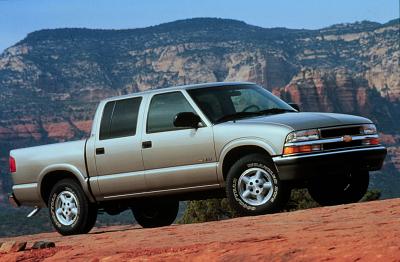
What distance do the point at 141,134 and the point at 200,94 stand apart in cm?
90

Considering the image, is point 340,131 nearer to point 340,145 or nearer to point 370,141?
point 340,145

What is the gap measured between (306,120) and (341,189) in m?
1.56

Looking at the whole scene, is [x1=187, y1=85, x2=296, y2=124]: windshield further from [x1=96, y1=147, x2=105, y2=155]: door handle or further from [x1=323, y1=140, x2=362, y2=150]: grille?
[x1=96, y1=147, x2=105, y2=155]: door handle

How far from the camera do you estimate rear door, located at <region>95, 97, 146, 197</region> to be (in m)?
10.7

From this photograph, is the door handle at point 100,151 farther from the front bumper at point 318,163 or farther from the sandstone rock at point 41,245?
the front bumper at point 318,163

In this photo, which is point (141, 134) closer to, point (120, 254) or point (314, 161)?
point (314, 161)

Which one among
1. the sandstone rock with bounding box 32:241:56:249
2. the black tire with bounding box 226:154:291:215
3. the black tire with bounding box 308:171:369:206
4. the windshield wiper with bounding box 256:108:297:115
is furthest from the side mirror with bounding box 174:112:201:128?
the sandstone rock with bounding box 32:241:56:249

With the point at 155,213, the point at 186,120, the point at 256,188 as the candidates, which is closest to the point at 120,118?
the point at 186,120

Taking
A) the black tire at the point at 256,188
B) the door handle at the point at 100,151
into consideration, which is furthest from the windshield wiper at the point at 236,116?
the door handle at the point at 100,151

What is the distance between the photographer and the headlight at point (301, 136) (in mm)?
9445

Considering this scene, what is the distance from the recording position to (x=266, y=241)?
7.06 meters

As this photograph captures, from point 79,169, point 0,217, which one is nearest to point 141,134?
point 79,169

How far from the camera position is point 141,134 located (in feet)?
35.0

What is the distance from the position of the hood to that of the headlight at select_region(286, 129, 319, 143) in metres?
0.05
